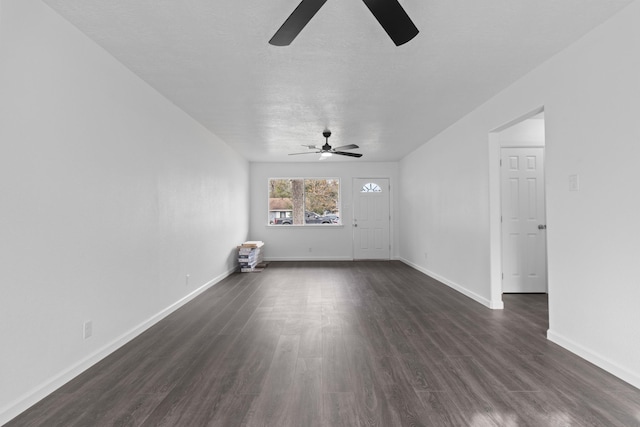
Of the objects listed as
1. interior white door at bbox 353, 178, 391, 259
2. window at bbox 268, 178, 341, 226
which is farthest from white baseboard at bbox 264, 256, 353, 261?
window at bbox 268, 178, 341, 226

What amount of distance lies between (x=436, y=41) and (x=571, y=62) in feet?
3.70

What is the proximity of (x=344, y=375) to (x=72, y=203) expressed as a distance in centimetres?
224

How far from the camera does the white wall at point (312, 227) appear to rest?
8039 mm

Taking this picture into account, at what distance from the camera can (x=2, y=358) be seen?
1.77m

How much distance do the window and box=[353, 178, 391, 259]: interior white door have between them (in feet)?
1.78

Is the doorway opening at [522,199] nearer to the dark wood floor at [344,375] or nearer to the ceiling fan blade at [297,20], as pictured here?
the dark wood floor at [344,375]

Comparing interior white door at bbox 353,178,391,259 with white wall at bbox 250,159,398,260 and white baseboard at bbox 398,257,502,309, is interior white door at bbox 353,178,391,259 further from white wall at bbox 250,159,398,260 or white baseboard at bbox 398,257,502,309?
white baseboard at bbox 398,257,502,309

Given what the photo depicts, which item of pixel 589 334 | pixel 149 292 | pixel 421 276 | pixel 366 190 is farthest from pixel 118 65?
pixel 366 190

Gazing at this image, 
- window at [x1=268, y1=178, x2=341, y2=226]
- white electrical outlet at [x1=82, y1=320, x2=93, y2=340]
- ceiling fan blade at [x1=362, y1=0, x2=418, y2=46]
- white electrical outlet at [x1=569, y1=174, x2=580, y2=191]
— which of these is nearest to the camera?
ceiling fan blade at [x1=362, y1=0, x2=418, y2=46]

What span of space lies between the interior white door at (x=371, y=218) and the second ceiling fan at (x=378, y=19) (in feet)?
20.5

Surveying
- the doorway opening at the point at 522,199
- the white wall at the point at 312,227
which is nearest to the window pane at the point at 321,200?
the white wall at the point at 312,227

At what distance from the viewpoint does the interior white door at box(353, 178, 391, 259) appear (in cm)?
812

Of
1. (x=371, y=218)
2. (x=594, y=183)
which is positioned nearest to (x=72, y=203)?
(x=594, y=183)

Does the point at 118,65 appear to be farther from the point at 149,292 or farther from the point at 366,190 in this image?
the point at 366,190
